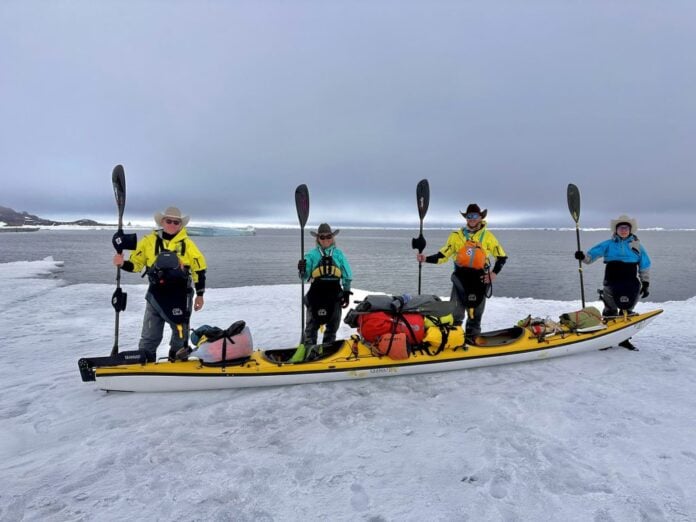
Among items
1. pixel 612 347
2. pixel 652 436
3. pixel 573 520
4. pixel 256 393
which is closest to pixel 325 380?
pixel 256 393

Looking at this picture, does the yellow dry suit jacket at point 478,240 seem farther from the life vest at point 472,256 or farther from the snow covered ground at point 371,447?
the snow covered ground at point 371,447

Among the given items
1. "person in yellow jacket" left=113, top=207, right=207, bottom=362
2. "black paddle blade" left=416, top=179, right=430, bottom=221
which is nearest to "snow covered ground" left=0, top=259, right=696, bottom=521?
"person in yellow jacket" left=113, top=207, right=207, bottom=362

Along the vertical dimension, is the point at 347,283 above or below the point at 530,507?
above

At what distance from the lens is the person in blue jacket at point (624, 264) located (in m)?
5.75

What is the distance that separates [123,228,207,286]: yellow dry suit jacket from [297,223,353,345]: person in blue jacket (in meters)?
1.45

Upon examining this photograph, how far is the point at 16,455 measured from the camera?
317 centimetres

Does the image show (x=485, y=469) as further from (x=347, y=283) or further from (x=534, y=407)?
(x=347, y=283)

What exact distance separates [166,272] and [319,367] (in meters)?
2.15

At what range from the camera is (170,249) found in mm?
4539

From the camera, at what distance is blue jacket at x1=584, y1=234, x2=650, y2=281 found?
5734mm

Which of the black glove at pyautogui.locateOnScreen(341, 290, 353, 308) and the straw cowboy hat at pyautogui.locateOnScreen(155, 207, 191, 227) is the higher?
the straw cowboy hat at pyautogui.locateOnScreen(155, 207, 191, 227)

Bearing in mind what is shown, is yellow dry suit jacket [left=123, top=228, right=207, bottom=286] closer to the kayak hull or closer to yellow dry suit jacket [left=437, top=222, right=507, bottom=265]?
the kayak hull

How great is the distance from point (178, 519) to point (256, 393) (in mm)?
1876

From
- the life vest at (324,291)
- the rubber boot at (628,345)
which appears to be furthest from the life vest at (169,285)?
the rubber boot at (628,345)
